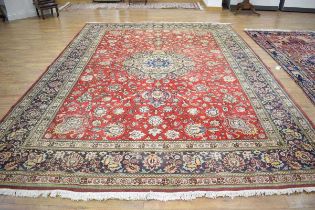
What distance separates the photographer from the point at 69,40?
4.48 m

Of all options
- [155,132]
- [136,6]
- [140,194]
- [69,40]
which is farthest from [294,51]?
[136,6]

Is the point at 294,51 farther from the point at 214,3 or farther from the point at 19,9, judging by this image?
the point at 19,9

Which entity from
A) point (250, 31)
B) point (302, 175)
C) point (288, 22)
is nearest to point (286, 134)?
point (302, 175)

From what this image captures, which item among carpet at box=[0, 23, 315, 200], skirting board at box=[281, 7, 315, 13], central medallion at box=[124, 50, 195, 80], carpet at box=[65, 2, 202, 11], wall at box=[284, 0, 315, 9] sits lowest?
carpet at box=[0, 23, 315, 200]

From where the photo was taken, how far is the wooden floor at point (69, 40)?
173 cm

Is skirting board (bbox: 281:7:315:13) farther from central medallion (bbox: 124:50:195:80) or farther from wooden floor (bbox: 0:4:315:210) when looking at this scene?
central medallion (bbox: 124:50:195:80)

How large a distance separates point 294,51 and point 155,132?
9.55 ft

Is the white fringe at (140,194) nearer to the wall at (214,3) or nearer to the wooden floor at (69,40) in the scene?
the wooden floor at (69,40)

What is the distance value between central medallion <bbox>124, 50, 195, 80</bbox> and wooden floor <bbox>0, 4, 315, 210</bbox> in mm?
1146

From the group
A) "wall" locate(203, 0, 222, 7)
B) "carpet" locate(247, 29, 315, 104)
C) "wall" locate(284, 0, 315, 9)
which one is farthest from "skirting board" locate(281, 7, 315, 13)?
"carpet" locate(247, 29, 315, 104)

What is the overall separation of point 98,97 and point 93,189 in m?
1.28

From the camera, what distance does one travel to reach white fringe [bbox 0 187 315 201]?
1765 mm

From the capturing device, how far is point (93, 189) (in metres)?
1.82

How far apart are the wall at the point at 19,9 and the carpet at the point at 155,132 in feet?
8.84
